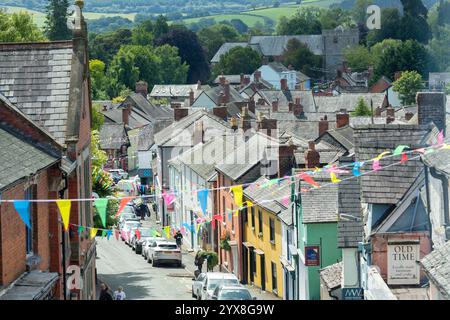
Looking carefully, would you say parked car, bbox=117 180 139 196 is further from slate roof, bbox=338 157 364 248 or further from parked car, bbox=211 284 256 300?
slate roof, bbox=338 157 364 248

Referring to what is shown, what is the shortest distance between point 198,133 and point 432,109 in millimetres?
38775

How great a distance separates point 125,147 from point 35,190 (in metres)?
77.2

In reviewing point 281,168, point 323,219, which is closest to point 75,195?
point 323,219

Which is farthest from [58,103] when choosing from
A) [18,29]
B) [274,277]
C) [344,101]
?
[344,101]

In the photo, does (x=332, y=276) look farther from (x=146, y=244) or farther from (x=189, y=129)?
(x=189, y=129)

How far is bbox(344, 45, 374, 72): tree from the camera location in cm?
16962

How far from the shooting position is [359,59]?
171625mm

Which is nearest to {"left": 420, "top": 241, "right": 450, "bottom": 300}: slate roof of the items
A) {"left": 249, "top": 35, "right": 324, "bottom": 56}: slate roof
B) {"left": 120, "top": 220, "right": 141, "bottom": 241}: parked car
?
{"left": 120, "top": 220, "right": 141, "bottom": 241}: parked car

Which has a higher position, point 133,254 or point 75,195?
point 75,195

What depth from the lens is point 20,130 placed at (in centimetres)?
2373

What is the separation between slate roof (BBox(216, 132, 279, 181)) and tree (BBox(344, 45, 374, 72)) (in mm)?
115461

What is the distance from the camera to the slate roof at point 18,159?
1836 cm

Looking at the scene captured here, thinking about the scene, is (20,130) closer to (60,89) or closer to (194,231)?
(60,89)

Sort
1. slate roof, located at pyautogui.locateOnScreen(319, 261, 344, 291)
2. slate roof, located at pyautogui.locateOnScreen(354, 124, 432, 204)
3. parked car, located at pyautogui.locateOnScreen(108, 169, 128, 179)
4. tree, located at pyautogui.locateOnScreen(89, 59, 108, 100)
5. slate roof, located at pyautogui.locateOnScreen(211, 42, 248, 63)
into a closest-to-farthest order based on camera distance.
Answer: slate roof, located at pyautogui.locateOnScreen(354, 124, 432, 204)
slate roof, located at pyautogui.locateOnScreen(319, 261, 344, 291)
parked car, located at pyautogui.locateOnScreen(108, 169, 128, 179)
tree, located at pyautogui.locateOnScreen(89, 59, 108, 100)
slate roof, located at pyautogui.locateOnScreen(211, 42, 248, 63)
